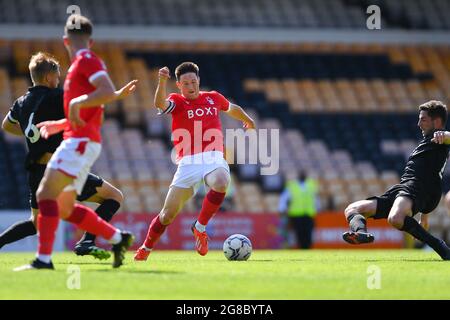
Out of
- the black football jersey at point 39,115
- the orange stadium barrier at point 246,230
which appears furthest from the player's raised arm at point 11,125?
the orange stadium barrier at point 246,230

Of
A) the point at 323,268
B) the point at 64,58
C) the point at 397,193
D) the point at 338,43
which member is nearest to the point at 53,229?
the point at 323,268

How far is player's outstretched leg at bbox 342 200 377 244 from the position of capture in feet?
35.6

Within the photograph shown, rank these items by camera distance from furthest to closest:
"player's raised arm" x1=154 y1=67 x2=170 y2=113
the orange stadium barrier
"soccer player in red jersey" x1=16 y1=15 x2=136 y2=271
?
the orange stadium barrier
"player's raised arm" x1=154 y1=67 x2=170 y2=113
"soccer player in red jersey" x1=16 y1=15 x2=136 y2=271

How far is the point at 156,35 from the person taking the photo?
26.5 m

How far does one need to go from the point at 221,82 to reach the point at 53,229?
62.0ft

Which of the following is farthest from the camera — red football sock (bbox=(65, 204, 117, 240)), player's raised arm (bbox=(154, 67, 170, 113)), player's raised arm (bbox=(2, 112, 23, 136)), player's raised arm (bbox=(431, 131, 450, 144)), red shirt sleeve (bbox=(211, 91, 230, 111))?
red shirt sleeve (bbox=(211, 91, 230, 111))

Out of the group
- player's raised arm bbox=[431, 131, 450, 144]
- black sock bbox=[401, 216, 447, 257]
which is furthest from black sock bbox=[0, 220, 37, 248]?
player's raised arm bbox=[431, 131, 450, 144]

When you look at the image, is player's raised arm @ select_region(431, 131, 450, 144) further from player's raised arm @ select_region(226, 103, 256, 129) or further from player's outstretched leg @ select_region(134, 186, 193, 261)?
player's outstretched leg @ select_region(134, 186, 193, 261)

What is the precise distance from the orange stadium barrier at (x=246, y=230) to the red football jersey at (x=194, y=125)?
29.8 ft

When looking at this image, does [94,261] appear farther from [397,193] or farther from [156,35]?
[156,35]

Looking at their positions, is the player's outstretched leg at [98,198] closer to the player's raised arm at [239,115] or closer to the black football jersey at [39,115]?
the black football jersey at [39,115]

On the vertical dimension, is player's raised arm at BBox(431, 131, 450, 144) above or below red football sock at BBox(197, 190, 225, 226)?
above

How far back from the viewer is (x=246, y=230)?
2142cm
